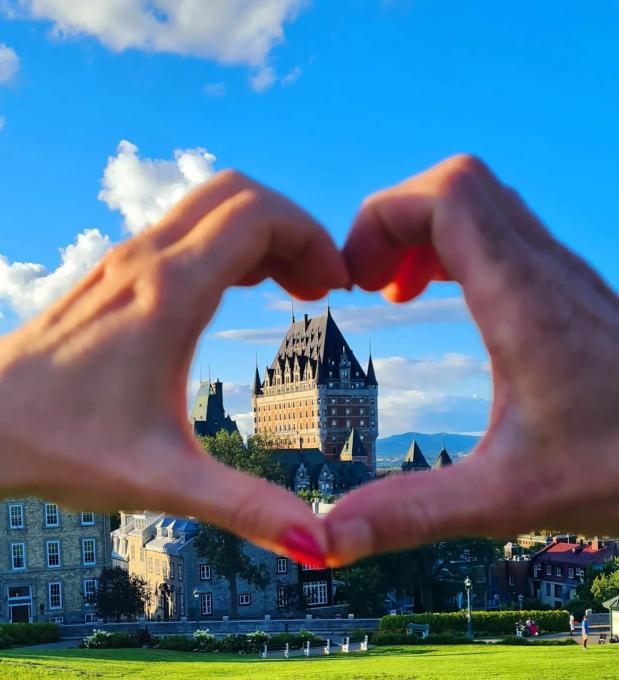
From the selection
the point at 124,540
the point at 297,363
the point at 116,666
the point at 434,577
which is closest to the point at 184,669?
the point at 116,666

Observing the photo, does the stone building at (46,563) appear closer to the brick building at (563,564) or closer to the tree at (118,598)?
the tree at (118,598)

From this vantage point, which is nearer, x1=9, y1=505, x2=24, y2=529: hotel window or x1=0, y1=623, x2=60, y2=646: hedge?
x1=0, y1=623, x2=60, y2=646: hedge

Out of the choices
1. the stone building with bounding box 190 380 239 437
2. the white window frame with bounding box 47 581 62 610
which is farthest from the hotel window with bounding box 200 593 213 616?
the stone building with bounding box 190 380 239 437

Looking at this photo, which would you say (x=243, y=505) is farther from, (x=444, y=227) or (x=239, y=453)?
(x=239, y=453)

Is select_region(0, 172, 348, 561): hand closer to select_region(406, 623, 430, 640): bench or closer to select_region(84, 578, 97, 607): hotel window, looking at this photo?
select_region(406, 623, 430, 640): bench

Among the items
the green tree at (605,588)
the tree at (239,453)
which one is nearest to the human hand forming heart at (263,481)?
Answer: the tree at (239,453)

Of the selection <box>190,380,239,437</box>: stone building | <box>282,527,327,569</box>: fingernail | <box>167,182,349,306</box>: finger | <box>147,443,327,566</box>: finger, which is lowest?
<box>282,527,327,569</box>: fingernail

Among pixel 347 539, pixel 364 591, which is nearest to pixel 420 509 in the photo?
pixel 347 539
